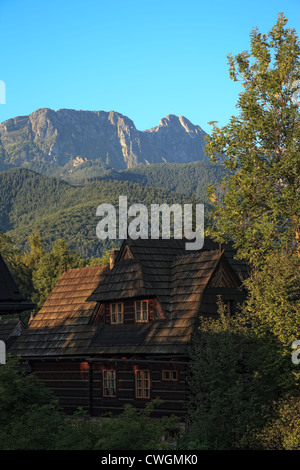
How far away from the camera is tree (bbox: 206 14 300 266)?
2856 centimetres

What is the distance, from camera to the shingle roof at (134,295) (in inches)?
1132

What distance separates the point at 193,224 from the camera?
249 ft

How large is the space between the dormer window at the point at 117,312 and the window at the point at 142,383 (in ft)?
A: 8.82

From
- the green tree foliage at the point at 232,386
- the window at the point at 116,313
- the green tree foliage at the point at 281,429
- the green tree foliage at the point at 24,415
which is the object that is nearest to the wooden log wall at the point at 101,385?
the window at the point at 116,313

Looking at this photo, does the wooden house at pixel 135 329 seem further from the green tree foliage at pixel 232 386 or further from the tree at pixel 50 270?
the tree at pixel 50 270

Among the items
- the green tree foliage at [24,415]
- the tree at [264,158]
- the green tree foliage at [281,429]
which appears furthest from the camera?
the tree at [264,158]

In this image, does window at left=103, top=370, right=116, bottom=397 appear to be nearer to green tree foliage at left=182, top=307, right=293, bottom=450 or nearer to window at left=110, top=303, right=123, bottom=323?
window at left=110, top=303, right=123, bottom=323

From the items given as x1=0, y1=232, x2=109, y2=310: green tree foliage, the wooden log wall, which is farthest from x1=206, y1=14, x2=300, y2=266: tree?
x1=0, y1=232, x2=109, y2=310: green tree foliage

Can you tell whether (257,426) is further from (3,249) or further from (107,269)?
(3,249)

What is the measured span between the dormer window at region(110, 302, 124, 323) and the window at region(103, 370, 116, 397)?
90.0 inches

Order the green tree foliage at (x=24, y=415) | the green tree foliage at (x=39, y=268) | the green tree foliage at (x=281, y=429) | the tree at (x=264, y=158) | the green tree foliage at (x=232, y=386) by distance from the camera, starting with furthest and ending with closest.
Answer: the green tree foliage at (x=39, y=268)
the tree at (x=264, y=158)
the green tree foliage at (x=232, y=386)
the green tree foliage at (x=281, y=429)
the green tree foliage at (x=24, y=415)

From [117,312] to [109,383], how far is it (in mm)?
3160

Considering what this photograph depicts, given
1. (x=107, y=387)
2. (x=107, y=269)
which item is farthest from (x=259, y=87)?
(x=107, y=387)

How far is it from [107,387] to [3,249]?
46073 mm
